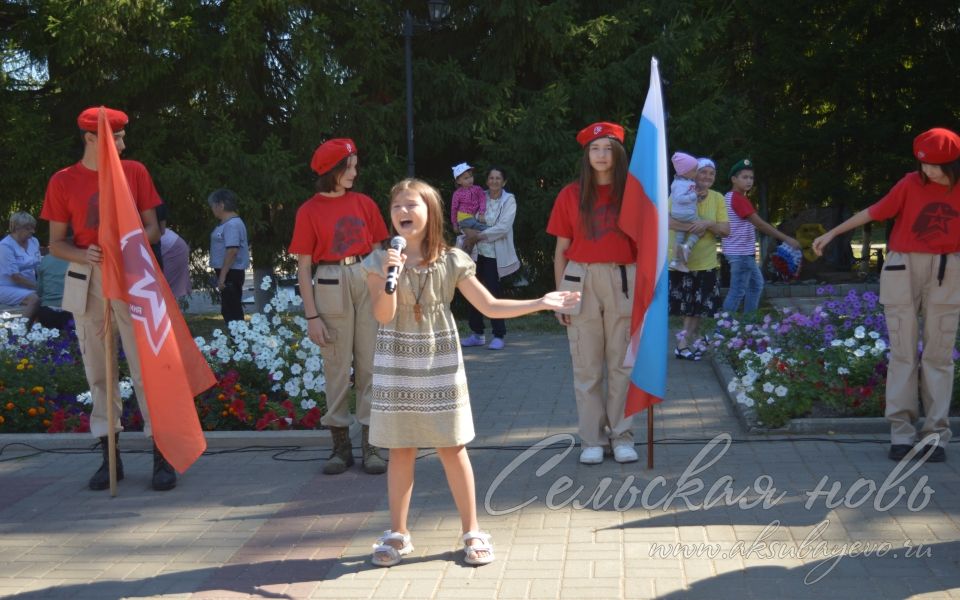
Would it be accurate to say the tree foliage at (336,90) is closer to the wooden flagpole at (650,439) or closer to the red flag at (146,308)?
the red flag at (146,308)

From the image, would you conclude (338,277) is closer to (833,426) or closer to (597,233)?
(597,233)

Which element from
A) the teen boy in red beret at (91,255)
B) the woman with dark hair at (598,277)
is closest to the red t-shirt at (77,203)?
the teen boy in red beret at (91,255)

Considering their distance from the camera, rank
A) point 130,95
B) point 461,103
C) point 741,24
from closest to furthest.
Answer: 1. point 130,95
2. point 461,103
3. point 741,24

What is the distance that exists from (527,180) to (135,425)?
920 centimetres

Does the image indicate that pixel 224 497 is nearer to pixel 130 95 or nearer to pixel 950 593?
pixel 950 593

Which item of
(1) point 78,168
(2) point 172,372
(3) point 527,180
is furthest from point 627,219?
(3) point 527,180

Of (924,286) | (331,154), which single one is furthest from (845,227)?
(331,154)

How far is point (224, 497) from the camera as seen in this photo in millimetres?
6199

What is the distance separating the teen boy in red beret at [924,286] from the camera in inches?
250

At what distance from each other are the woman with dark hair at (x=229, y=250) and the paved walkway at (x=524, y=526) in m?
4.35

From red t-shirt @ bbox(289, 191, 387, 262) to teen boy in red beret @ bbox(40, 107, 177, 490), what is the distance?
915mm

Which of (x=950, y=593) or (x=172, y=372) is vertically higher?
(x=172, y=372)

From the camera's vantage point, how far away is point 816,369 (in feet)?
25.7

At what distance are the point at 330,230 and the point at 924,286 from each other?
3.52 meters
